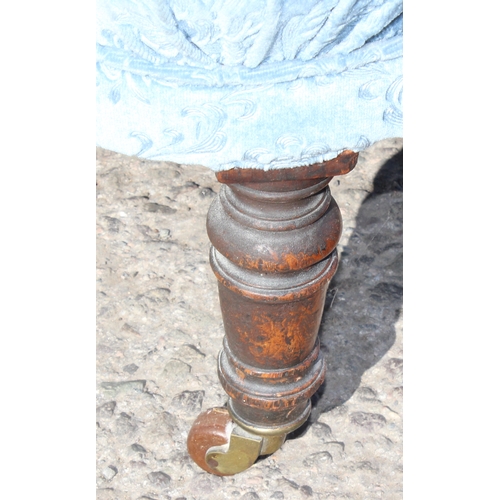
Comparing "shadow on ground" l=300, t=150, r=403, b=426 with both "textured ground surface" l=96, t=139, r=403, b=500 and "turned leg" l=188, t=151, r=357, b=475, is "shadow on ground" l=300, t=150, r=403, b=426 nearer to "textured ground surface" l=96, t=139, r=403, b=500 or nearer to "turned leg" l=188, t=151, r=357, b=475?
"textured ground surface" l=96, t=139, r=403, b=500

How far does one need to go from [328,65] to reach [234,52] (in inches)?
3.8

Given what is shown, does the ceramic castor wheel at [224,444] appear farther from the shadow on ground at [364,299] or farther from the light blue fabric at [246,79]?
the light blue fabric at [246,79]

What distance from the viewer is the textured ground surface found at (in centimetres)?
139

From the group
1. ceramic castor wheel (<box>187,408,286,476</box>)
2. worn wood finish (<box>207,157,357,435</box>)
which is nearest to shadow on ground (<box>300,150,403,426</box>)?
ceramic castor wheel (<box>187,408,286,476</box>)

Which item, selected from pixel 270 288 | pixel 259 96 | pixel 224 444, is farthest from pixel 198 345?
pixel 259 96

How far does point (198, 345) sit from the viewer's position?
1603 mm

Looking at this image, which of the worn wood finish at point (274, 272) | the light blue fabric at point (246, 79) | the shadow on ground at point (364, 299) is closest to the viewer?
the light blue fabric at point (246, 79)

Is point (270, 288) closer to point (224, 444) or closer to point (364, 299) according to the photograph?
point (224, 444)

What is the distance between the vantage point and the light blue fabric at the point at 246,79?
0.75 m

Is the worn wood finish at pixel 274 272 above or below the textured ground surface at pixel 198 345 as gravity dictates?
above

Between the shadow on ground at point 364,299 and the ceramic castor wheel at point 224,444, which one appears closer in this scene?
the ceramic castor wheel at point 224,444

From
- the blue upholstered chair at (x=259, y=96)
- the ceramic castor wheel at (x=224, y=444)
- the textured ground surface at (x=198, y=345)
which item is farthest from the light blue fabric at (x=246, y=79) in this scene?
the textured ground surface at (x=198, y=345)

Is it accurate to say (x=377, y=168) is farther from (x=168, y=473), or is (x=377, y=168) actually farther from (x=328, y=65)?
(x=328, y=65)

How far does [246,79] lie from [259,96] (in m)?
0.02
